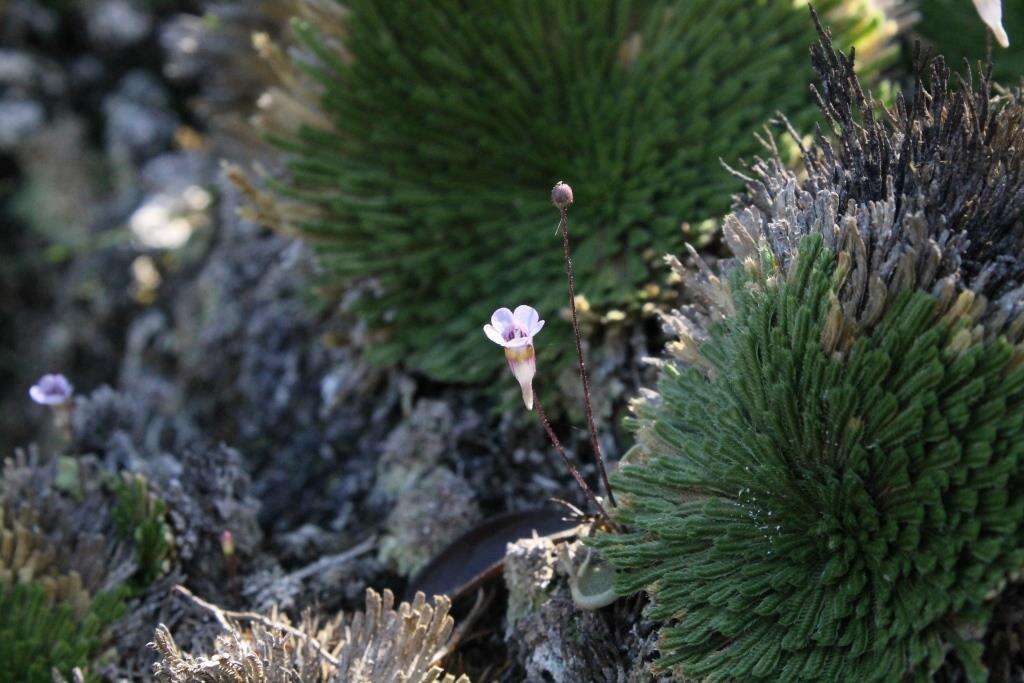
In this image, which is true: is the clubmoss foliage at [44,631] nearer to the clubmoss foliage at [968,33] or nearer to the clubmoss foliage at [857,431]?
the clubmoss foliage at [857,431]

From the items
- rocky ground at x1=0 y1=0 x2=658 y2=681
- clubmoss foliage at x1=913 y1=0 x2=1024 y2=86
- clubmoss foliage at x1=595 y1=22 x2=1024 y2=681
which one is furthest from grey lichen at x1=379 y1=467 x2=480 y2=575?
clubmoss foliage at x1=913 y1=0 x2=1024 y2=86

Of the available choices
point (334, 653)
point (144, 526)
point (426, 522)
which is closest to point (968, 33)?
point (426, 522)

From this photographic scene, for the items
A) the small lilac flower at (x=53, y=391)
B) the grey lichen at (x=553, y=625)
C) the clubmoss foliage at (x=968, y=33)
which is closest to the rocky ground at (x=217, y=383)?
the grey lichen at (x=553, y=625)

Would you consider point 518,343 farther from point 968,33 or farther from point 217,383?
point 217,383

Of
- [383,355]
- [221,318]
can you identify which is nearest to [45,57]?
[221,318]

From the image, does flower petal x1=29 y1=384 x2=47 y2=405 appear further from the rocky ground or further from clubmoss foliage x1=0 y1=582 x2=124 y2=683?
clubmoss foliage x1=0 y1=582 x2=124 y2=683

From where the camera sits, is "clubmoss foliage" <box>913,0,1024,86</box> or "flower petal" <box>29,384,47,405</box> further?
"clubmoss foliage" <box>913,0,1024,86</box>

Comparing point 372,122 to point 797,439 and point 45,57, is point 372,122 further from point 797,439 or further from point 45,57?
point 45,57
